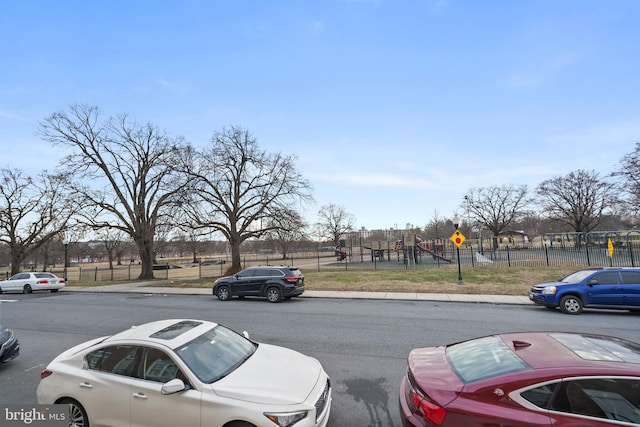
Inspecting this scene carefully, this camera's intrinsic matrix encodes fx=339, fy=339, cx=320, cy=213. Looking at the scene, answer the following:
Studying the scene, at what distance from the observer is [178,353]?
384 cm

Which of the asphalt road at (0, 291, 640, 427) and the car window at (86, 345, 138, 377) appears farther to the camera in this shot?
the asphalt road at (0, 291, 640, 427)

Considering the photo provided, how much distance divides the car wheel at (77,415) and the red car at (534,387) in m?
3.64

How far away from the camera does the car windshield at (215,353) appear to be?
381cm

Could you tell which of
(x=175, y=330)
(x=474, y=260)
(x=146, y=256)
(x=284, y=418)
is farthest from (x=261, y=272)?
(x=474, y=260)

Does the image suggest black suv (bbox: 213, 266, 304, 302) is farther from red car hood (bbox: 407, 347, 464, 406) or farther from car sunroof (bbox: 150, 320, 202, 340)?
red car hood (bbox: 407, 347, 464, 406)

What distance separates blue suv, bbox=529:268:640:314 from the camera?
11.1 metres

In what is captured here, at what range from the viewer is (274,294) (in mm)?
15516

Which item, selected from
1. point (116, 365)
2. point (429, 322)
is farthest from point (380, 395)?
point (429, 322)

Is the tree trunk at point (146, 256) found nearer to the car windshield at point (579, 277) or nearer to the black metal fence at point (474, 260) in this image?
the black metal fence at point (474, 260)

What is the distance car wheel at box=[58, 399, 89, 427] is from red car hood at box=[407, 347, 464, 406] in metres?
3.77

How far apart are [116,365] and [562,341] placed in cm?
482

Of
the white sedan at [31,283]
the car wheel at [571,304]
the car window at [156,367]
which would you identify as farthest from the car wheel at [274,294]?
the white sedan at [31,283]

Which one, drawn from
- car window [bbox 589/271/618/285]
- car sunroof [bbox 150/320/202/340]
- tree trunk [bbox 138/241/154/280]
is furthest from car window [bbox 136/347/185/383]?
tree trunk [bbox 138/241/154/280]

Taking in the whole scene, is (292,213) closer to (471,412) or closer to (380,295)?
(380,295)
